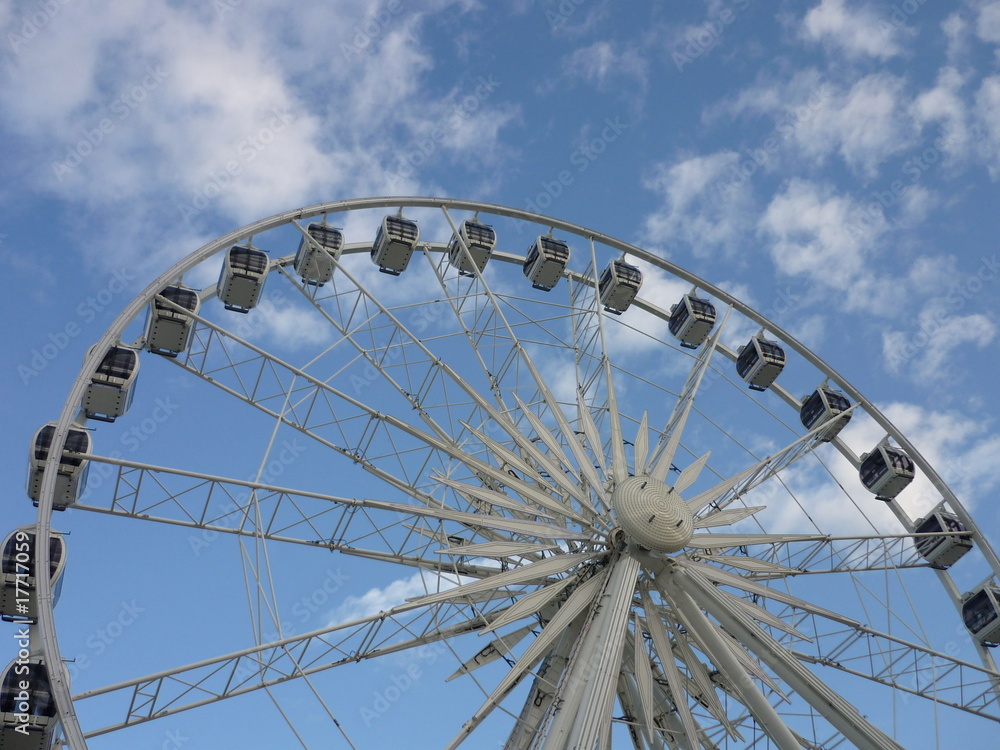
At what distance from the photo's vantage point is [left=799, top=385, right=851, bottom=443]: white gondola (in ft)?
94.2

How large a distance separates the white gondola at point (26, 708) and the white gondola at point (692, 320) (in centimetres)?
1887

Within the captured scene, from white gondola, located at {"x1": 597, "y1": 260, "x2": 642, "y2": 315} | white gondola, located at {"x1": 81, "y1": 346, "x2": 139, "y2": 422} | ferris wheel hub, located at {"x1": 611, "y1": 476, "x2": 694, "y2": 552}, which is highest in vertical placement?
white gondola, located at {"x1": 597, "y1": 260, "x2": 642, "y2": 315}

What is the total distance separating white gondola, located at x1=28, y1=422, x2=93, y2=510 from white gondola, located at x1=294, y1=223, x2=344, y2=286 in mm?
7463

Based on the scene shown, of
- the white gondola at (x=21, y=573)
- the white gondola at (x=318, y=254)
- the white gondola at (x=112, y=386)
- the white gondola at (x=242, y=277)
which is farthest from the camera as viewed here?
the white gondola at (x=318, y=254)

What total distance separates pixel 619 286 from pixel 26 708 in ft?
60.2

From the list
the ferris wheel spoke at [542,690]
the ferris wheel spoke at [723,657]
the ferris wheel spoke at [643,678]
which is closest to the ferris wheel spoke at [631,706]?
the ferris wheel spoke at [643,678]

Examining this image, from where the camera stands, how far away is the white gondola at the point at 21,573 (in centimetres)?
1991

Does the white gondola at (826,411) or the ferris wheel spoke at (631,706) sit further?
the white gondola at (826,411)

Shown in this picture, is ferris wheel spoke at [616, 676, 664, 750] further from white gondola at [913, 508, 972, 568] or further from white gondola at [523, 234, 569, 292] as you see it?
white gondola at [523, 234, 569, 292]

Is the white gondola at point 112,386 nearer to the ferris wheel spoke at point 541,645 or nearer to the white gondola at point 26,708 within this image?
the white gondola at point 26,708

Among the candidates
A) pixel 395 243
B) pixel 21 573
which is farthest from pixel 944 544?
pixel 21 573

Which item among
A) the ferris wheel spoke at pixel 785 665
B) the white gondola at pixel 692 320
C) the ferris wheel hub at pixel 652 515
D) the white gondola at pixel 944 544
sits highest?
the white gondola at pixel 692 320

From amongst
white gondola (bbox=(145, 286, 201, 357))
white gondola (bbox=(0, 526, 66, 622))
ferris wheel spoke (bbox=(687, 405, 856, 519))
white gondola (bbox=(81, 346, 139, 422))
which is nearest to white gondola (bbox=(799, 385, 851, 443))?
ferris wheel spoke (bbox=(687, 405, 856, 519))

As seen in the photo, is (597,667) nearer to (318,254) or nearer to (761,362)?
(318,254)
